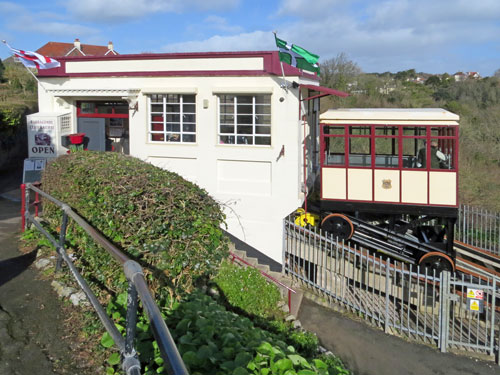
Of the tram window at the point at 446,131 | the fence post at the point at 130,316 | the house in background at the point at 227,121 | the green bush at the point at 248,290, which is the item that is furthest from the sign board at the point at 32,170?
the fence post at the point at 130,316

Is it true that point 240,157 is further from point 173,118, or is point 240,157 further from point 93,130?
point 93,130

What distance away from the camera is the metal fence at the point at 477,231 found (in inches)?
548

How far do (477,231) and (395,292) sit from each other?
6099 mm

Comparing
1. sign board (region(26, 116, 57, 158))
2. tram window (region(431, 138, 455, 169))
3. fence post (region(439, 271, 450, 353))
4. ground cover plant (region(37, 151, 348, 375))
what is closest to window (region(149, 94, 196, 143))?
sign board (region(26, 116, 57, 158))

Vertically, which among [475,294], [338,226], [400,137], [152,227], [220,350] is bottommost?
[475,294]

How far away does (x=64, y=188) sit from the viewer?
7039 mm

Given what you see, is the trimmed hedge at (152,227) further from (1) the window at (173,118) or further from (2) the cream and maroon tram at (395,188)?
(1) the window at (173,118)

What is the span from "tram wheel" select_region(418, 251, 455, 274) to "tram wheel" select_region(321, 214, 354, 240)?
1706mm

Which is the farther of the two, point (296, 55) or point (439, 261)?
point (296, 55)

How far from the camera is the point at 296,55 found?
11.8m

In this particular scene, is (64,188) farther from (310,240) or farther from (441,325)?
(441,325)

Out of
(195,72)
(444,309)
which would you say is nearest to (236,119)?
(195,72)

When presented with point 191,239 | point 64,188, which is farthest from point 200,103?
point 191,239

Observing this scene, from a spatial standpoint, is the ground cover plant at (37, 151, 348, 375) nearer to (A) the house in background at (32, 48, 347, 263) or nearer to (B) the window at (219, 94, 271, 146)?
(A) the house in background at (32, 48, 347, 263)
